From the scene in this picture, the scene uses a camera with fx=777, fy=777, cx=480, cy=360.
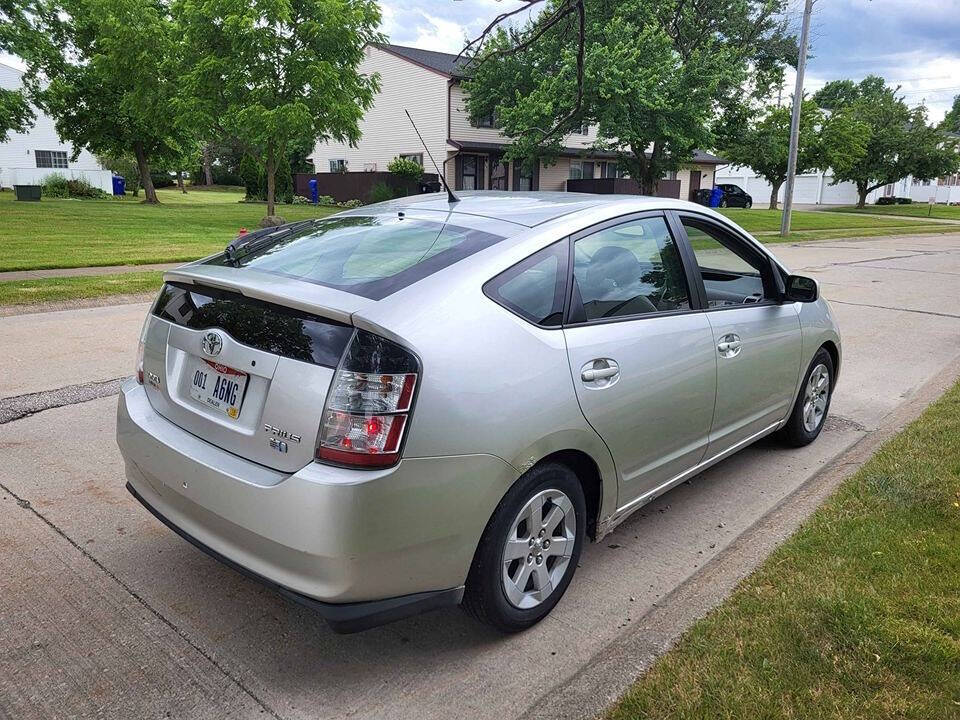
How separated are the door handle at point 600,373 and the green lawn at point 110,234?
11.6 meters

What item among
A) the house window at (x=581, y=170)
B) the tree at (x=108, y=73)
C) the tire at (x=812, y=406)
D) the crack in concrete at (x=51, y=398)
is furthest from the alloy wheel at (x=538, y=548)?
the house window at (x=581, y=170)

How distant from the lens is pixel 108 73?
29.1 meters

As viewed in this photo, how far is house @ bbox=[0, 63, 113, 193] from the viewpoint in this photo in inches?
1841

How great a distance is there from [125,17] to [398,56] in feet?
44.4

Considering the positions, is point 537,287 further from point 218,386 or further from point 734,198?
point 734,198

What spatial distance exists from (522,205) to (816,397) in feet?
8.73

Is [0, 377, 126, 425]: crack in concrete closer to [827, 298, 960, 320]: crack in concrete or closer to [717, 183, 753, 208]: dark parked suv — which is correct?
[827, 298, 960, 320]: crack in concrete

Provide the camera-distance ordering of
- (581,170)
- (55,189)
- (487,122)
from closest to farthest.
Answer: (487,122)
(55,189)
(581,170)

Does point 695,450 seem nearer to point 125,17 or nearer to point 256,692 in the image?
point 256,692

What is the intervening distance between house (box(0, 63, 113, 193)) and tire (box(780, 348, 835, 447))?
49233 millimetres

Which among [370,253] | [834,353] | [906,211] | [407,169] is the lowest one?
[834,353]

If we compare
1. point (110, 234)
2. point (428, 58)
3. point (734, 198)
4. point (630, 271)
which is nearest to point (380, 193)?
point (428, 58)

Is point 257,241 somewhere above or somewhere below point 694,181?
below

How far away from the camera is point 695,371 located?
11.7 feet
